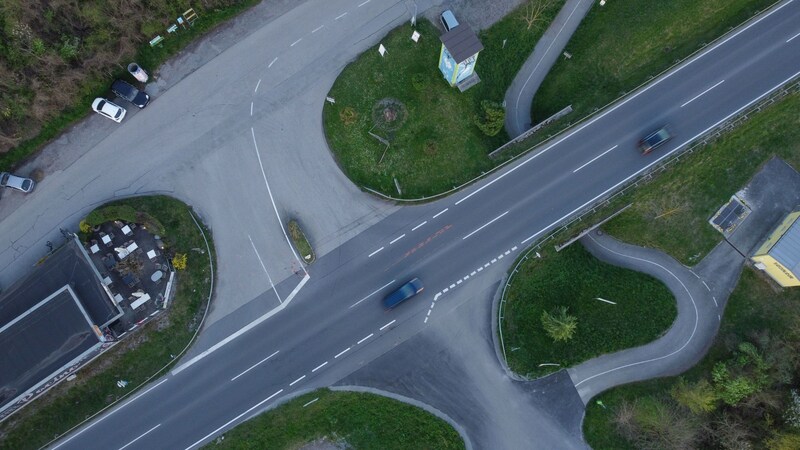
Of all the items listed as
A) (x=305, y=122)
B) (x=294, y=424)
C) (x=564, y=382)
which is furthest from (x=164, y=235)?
(x=564, y=382)

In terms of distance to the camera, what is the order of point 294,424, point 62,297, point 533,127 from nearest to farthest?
point 62,297
point 294,424
point 533,127

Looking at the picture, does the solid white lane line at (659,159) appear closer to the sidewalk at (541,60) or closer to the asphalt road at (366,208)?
Answer: the asphalt road at (366,208)

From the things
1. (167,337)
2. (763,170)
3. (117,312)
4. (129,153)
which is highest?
(129,153)

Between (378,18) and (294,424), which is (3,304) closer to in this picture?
(294,424)

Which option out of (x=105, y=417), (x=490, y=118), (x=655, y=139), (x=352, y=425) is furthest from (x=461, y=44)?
A: (x=105, y=417)

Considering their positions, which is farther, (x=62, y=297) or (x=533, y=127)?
(x=533, y=127)
